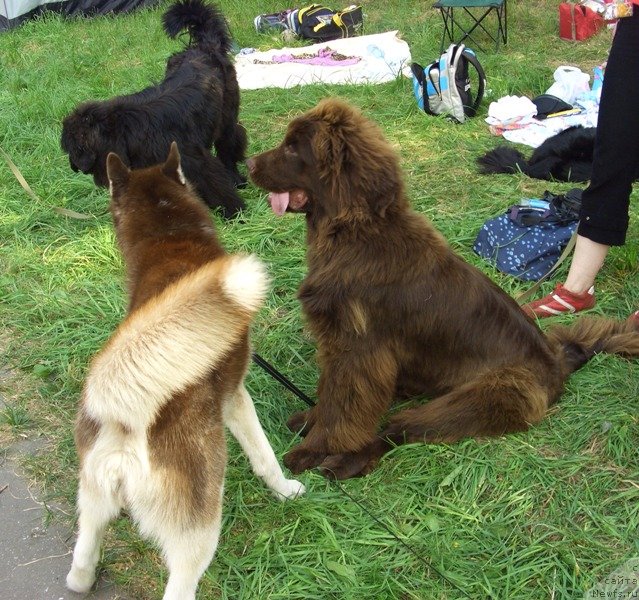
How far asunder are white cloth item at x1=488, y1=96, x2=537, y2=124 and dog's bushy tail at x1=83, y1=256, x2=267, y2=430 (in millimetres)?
4575

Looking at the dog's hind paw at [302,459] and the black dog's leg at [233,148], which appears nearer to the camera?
the dog's hind paw at [302,459]

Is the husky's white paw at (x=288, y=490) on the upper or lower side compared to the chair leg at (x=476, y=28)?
lower

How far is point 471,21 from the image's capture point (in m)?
8.63

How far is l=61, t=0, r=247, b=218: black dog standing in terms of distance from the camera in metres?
4.36

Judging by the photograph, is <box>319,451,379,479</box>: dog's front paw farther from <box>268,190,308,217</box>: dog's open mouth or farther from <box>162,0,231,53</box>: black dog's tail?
<box>162,0,231,53</box>: black dog's tail

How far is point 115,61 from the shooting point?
802 cm

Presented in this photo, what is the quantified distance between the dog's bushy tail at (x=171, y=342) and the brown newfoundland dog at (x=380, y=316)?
80 cm

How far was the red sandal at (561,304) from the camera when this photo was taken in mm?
3426

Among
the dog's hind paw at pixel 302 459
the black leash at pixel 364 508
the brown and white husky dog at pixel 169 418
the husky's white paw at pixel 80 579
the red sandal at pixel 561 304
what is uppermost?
the brown and white husky dog at pixel 169 418

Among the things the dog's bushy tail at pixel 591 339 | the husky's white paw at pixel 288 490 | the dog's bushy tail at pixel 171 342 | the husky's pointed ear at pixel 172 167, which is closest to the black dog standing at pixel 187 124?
the husky's pointed ear at pixel 172 167

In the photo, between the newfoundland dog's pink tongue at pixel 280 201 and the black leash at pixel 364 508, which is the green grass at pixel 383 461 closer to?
the black leash at pixel 364 508

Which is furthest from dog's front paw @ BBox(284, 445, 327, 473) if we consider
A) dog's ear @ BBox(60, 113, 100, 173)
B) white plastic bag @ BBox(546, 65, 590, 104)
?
white plastic bag @ BBox(546, 65, 590, 104)

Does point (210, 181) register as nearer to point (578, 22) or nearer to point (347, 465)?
point (347, 465)

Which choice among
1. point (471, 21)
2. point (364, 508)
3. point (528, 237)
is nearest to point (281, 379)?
point (364, 508)
